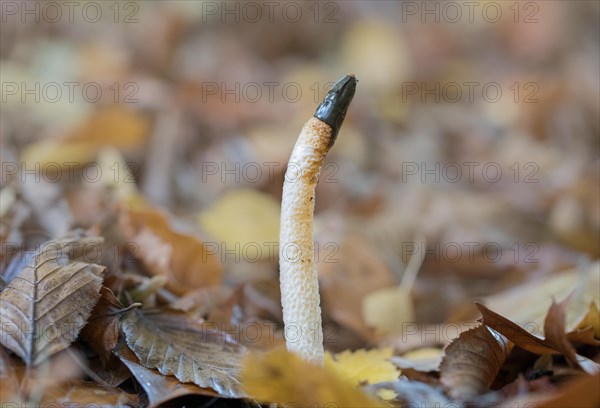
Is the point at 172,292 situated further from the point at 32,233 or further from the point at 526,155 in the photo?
the point at 526,155

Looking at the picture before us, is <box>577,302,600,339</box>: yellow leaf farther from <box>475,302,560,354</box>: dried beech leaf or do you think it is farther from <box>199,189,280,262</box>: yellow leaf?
<box>199,189,280,262</box>: yellow leaf

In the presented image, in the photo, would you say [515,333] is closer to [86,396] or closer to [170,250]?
[86,396]

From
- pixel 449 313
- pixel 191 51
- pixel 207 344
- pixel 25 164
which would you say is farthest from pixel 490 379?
pixel 191 51

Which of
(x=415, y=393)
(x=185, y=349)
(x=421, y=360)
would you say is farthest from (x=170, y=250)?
(x=415, y=393)

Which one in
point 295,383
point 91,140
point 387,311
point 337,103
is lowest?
point 387,311

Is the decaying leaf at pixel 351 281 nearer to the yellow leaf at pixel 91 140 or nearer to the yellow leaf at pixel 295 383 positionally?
the yellow leaf at pixel 295 383

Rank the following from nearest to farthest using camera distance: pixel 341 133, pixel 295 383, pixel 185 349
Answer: pixel 295 383 < pixel 185 349 < pixel 341 133

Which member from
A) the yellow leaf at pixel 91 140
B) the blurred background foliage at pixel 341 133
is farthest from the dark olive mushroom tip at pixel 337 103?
the yellow leaf at pixel 91 140

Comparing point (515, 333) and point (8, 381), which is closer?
point (8, 381)
